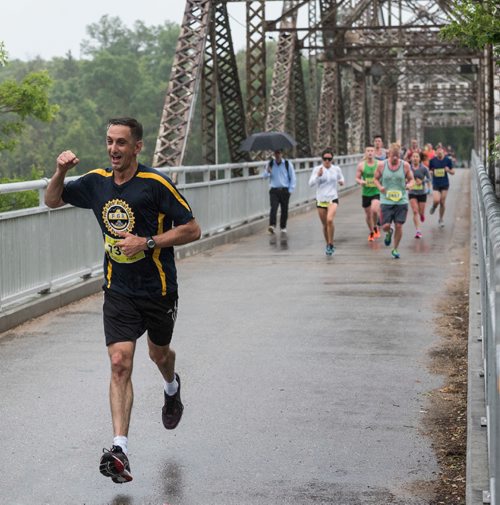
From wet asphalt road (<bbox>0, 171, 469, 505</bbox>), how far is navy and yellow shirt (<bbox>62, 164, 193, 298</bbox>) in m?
0.93

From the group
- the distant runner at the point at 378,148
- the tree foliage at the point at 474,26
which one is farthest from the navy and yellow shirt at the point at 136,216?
the distant runner at the point at 378,148

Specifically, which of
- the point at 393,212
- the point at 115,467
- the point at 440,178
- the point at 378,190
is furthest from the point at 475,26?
the point at 440,178

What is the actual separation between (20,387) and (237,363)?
5.62 ft

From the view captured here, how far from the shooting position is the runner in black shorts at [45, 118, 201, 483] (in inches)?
252

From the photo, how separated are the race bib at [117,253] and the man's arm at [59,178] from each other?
1.25 ft

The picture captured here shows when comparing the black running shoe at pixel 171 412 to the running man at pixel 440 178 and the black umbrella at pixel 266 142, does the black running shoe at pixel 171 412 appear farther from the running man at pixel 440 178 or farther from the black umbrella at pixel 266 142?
the running man at pixel 440 178

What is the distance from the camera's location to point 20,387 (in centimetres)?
867

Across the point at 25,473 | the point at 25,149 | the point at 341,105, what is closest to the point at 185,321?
the point at 25,473

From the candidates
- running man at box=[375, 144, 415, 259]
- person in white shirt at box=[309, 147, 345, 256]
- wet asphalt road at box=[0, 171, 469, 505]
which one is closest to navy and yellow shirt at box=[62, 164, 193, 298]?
wet asphalt road at box=[0, 171, 469, 505]

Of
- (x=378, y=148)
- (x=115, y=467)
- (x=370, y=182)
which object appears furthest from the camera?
(x=378, y=148)

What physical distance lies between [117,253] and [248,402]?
202 cm

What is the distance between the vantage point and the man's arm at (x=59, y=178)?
6379mm

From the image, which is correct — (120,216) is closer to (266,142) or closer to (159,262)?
(159,262)

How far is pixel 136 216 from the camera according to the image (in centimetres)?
648
